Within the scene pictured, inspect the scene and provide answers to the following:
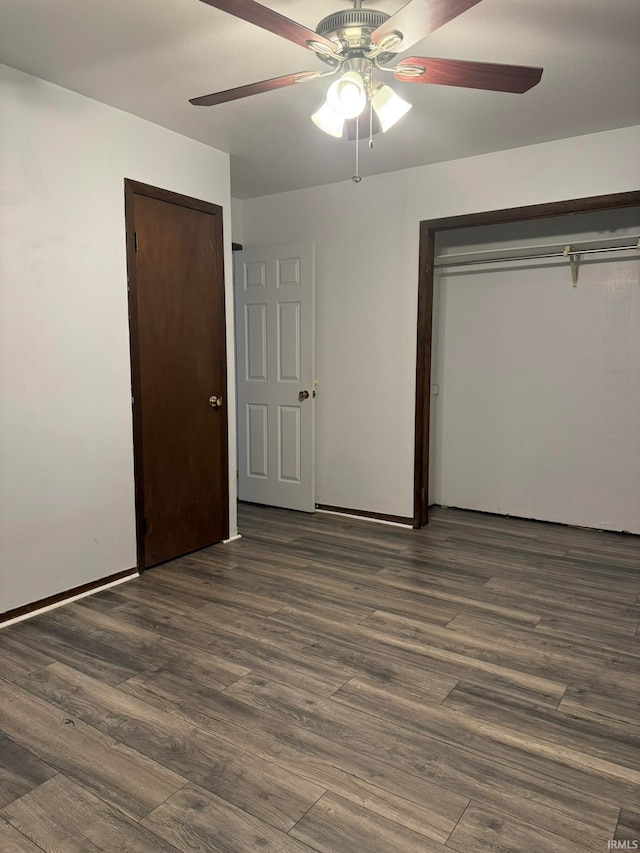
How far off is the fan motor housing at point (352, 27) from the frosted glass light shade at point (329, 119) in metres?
0.21

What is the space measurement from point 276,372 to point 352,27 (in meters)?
3.02

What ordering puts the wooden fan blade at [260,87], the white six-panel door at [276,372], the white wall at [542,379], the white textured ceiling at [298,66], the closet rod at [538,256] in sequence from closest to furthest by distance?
the wooden fan blade at [260,87] → the white textured ceiling at [298,66] → the closet rod at [538,256] → the white wall at [542,379] → the white six-panel door at [276,372]

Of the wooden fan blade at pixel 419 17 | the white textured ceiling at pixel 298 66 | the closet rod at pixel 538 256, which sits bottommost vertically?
the closet rod at pixel 538 256

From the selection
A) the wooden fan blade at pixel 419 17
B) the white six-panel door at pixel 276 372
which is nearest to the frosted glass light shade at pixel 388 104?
the wooden fan blade at pixel 419 17

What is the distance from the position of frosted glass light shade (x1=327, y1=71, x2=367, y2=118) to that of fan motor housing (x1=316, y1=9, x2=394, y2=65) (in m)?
0.10

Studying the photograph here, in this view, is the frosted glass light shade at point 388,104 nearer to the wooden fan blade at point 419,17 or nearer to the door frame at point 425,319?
the wooden fan blade at point 419,17

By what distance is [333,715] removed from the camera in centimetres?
215

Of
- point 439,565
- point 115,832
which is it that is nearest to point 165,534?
point 439,565

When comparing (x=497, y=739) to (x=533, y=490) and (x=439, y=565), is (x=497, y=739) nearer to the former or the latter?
(x=439, y=565)

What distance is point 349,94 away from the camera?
203 centimetres

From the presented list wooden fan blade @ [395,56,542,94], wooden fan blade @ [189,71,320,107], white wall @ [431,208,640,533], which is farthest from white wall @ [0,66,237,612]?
white wall @ [431,208,640,533]

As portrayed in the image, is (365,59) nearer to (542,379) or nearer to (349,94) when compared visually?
(349,94)

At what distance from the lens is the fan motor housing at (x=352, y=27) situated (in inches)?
78.2

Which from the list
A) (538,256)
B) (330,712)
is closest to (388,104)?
(330,712)
